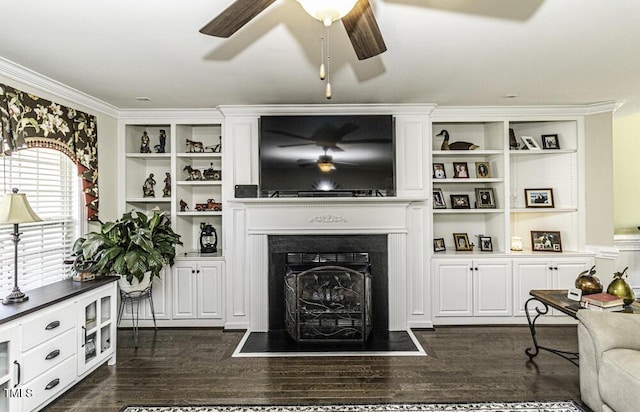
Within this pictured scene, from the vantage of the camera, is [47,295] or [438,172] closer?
[47,295]

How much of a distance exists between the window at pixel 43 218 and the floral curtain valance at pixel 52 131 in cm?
10

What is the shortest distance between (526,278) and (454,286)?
82cm

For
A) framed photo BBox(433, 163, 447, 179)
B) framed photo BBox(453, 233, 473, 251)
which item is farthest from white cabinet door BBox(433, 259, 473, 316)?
framed photo BBox(433, 163, 447, 179)

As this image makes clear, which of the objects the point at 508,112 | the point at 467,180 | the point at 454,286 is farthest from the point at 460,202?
the point at 508,112

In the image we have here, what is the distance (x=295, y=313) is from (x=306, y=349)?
1.21 ft

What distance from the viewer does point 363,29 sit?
5.60 feet

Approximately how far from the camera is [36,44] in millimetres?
2488

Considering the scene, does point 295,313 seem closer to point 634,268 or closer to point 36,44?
point 36,44

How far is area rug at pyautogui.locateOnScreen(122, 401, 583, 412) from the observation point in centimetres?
251

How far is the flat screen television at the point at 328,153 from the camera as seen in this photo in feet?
13.0

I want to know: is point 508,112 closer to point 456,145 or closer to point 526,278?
point 456,145

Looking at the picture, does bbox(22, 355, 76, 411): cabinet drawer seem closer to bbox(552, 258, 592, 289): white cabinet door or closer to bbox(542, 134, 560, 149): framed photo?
bbox(552, 258, 592, 289): white cabinet door

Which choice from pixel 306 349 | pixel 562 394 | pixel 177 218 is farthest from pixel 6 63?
pixel 562 394

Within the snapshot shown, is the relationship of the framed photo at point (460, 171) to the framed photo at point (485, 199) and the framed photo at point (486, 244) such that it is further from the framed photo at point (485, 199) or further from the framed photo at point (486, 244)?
the framed photo at point (486, 244)
